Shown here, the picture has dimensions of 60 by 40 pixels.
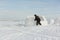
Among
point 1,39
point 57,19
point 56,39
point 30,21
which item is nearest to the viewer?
point 56,39

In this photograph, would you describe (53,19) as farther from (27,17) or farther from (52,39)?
(52,39)

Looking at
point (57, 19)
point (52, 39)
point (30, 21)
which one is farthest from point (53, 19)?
point (52, 39)

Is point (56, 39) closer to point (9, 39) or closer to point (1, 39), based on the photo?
point (9, 39)

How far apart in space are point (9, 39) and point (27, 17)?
11649 millimetres

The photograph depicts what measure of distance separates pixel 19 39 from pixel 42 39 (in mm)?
598

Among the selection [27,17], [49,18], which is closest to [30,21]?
[27,17]

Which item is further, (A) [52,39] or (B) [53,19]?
(B) [53,19]

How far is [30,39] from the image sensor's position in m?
3.27

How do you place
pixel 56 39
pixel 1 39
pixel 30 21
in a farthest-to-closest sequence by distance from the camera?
pixel 30 21
pixel 1 39
pixel 56 39

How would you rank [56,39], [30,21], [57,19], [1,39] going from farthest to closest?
[57,19] < [30,21] < [1,39] < [56,39]

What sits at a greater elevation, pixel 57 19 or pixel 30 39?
pixel 30 39

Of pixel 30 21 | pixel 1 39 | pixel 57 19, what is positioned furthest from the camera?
pixel 57 19

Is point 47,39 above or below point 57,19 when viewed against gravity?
above

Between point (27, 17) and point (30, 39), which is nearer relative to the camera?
point (30, 39)
